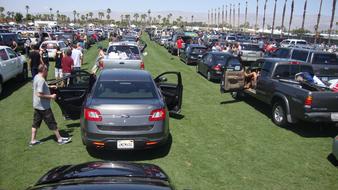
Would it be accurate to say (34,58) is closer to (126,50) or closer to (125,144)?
(126,50)

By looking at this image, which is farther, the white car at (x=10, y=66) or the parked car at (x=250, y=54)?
the parked car at (x=250, y=54)

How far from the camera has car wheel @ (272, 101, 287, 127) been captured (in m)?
9.41

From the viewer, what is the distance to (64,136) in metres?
8.20

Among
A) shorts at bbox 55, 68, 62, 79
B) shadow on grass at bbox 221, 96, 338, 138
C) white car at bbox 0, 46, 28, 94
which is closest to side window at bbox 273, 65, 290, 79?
shadow on grass at bbox 221, 96, 338, 138

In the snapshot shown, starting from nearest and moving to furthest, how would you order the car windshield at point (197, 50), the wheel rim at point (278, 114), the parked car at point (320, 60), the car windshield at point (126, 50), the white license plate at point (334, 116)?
1. the white license plate at point (334, 116)
2. the wheel rim at point (278, 114)
3. the car windshield at point (126, 50)
4. the parked car at point (320, 60)
5. the car windshield at point (197, 50)

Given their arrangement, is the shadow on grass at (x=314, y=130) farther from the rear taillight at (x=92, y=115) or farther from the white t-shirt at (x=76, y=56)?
the white t-shirt at (x=76, y=56)

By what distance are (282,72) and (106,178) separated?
28.3ft

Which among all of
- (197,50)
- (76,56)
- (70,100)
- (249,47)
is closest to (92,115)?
(70,100)

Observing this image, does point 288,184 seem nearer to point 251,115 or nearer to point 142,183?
point 142,183

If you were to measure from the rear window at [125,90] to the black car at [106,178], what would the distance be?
2945mm

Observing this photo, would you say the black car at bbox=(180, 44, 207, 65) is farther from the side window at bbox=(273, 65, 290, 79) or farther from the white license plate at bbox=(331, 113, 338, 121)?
the white license plate at bbox=(331, 113, 338, 121)

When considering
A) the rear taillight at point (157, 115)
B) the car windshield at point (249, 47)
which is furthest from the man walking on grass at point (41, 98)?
the car windshield at point (249, 47)

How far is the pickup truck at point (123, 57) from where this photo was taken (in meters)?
14.3

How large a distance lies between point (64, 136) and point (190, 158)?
3.20 metres
